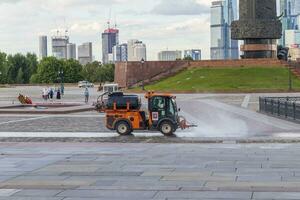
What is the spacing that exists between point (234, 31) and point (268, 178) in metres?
65.5

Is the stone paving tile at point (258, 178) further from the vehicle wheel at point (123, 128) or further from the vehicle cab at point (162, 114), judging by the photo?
the vehicle wheel at point (123, 128)

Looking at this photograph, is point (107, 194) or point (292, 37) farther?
point (292, 37)

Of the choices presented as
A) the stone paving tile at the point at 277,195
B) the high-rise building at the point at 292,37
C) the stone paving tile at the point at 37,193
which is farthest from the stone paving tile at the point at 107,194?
the high-rise building at the point at 292,37

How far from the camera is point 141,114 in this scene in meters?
23.6

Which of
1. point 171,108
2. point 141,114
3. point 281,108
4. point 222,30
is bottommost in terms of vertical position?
point 281,108

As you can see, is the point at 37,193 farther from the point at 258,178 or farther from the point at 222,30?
the point at 222,30

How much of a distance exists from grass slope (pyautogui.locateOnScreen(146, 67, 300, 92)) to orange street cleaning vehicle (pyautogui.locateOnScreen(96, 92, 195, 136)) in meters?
42.7

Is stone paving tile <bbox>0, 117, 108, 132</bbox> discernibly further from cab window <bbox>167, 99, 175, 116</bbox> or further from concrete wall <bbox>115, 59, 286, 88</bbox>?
concrete wall <bbox>115, 59, 286, 88</bbox>

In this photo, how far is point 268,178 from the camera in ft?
40.7

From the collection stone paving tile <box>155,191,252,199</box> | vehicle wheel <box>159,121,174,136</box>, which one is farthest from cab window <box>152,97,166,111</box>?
stone paving tile <box>155,191,252,199</box>

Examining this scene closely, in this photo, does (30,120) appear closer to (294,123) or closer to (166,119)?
(166,119)

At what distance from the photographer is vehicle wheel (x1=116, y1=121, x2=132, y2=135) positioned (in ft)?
77.3

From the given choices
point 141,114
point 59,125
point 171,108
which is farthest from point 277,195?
point 59,125

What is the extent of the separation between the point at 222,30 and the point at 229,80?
10868 cm
